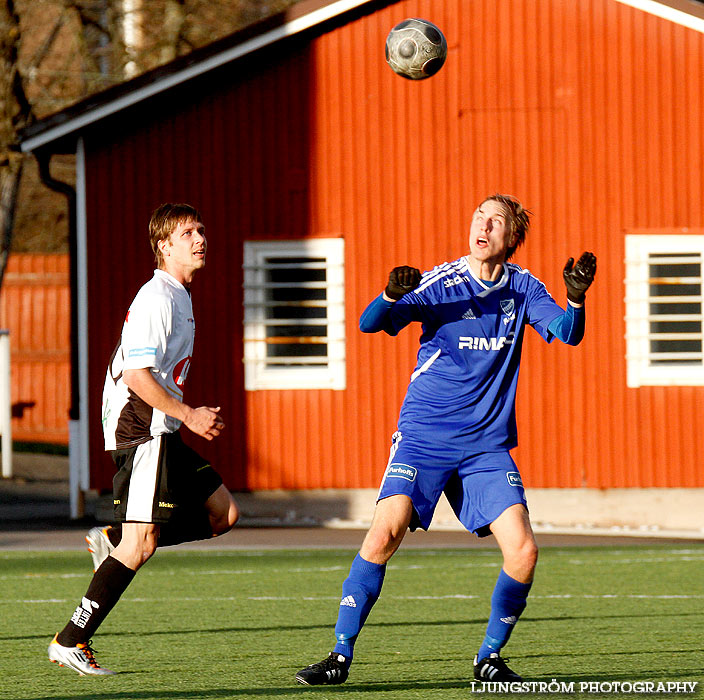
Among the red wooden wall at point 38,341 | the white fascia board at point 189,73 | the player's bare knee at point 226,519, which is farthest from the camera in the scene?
the red wooden wall at point 38,341

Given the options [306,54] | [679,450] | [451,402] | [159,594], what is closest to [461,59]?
[306,54]

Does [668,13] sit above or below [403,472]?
above

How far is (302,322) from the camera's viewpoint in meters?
16.0

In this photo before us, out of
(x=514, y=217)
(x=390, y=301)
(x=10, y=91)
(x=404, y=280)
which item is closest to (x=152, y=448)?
(x=390, y=301)

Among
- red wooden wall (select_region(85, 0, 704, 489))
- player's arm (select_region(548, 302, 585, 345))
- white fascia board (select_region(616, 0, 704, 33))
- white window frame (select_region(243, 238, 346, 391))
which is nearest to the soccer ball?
red wooden wall (select_region(85, 0, 704, 489))

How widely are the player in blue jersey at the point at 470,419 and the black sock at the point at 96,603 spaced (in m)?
0.93

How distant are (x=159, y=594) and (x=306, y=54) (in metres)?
7.55

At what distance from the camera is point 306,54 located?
15828 mm

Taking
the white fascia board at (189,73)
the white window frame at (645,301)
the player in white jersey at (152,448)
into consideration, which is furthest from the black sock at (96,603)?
the white window frame at (645,301)

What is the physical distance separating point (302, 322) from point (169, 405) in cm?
972

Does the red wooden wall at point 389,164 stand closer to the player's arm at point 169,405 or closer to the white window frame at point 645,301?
the white window frame at point 645,301

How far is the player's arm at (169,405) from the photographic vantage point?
6145 millimetres

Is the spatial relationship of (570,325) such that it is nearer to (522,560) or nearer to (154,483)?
(522,560)

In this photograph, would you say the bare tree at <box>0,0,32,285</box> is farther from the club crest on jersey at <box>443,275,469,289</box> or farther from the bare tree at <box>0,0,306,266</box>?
the club crest on jersey at <box>443,275,469,289</box>
